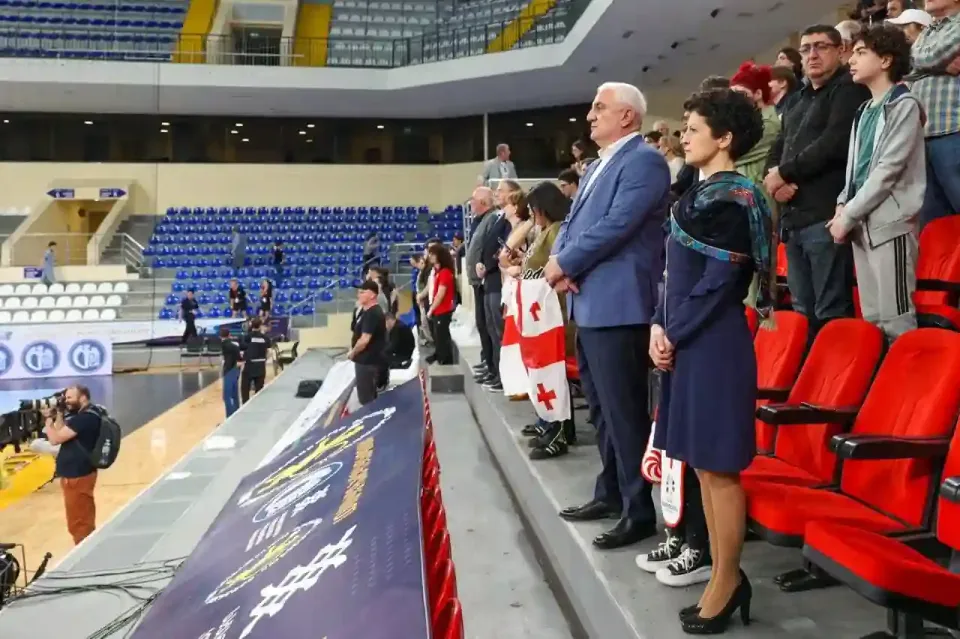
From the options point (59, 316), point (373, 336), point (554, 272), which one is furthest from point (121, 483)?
point (59, 316)

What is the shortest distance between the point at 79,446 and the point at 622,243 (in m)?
5.07

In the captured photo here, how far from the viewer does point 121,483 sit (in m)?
6.80

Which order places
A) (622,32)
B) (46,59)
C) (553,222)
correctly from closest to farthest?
1. (553,222)
2. (622,32)
3. (46,59)

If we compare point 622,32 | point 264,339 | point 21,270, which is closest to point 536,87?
point 622,32

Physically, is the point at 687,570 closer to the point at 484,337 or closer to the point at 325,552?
the point at 325,552

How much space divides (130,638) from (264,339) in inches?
289

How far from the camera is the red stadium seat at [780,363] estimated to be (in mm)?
2166

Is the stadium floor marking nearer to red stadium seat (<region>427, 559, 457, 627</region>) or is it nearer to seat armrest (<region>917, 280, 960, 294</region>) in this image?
red stadium seat (<region>427, 559, 457, 627</region>)

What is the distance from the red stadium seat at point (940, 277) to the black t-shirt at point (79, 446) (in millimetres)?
5411

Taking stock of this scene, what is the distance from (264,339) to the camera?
365 inches

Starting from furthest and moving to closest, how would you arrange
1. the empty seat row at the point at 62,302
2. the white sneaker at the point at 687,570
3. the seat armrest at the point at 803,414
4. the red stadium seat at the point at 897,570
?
the empty seat row at the point at 62,302
the seat armrest at the point at 803,414
the white sneaker at the point at 687,570
the red stadium seat at the point at 897,570

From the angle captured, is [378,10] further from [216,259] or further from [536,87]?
[216,259]

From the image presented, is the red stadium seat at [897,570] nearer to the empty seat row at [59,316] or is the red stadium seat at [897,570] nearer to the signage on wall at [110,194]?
the empty seat row at [59,316]

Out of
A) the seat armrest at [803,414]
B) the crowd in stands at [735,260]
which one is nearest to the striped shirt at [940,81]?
the crowd in stands at [735,260]
